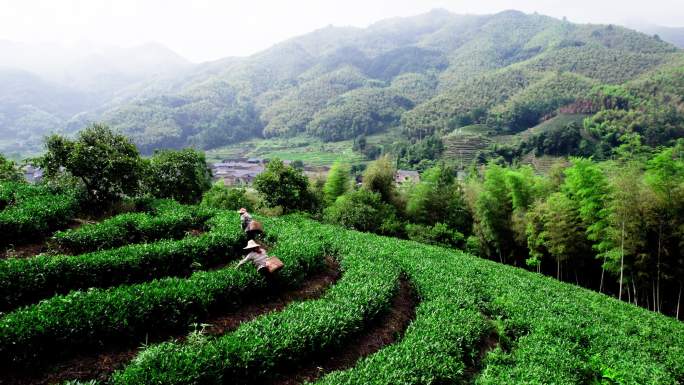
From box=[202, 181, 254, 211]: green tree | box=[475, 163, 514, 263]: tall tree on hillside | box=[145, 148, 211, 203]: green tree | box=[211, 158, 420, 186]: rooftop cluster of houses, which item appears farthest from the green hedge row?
box=[211, 158, 420, 186]: rooftop cluster of houses

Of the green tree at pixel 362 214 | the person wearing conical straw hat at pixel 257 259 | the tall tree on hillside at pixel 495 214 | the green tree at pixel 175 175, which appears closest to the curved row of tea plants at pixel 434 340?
the person wearing conical straw hat at pixel 257 259

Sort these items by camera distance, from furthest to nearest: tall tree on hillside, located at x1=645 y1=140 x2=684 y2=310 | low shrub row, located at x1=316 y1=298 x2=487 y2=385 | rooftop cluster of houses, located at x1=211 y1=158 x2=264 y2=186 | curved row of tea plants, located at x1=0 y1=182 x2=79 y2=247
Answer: rooftop cluster of houses, located at x1=211 y1=158 x2=264 y2=186 < tall tree on hillside, located at x1=645 y1=140 x2=684 y2=310 < curved row of tea plants, located at x1=0 y1=182 x2=79 y2=247 < low shrub row, located at x1=316 y1=298 x2=487 y2=385

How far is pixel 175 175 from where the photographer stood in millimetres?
27203

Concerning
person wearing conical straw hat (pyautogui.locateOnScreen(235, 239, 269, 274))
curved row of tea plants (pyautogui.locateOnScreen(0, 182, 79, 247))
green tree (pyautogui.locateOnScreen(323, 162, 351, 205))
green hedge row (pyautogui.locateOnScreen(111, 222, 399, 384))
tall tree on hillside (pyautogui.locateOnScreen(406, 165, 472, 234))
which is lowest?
tall tree on hillside (pyautogui.locateOnScreen(406, 165, 472, 234))

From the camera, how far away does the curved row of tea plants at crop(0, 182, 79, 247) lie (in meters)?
13.2

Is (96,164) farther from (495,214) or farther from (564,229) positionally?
(495,214)

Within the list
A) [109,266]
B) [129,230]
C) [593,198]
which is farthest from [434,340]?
[593,198]

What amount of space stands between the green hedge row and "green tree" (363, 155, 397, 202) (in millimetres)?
25609

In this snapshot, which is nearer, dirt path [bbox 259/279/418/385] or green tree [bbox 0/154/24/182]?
dirt path [bbox 259/279/418/385]

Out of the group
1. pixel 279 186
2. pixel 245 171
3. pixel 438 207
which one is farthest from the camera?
pixel 245 171

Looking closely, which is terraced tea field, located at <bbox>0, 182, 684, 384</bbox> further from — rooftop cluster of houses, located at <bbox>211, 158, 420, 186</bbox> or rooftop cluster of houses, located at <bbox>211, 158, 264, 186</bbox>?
rooftop cluster of houses, located at <bbox>211, 158, 264, 186</bbox>

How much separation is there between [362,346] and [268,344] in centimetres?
296

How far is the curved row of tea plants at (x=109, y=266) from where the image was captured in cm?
977

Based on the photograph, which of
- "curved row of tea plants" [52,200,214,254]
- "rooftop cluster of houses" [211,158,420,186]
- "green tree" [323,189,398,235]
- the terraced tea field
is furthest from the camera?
"rooftop cluster of houses" [211,158,420,186]
